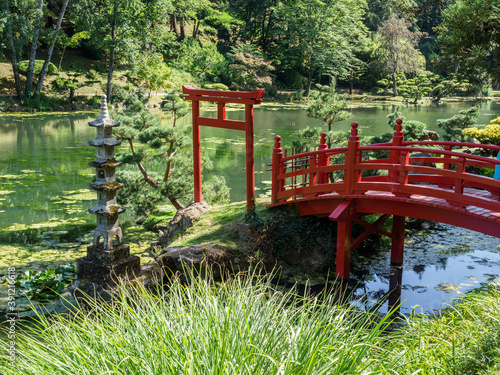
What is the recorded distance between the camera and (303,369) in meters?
2.22

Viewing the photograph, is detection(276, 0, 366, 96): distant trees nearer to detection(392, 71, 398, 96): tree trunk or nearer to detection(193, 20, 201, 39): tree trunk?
detection(392, 71, 398, 96): tree trunk

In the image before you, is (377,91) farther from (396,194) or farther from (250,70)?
(396,194)

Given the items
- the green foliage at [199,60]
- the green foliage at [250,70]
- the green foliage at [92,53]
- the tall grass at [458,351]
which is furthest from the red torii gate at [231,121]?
the green foliage at [199,60]

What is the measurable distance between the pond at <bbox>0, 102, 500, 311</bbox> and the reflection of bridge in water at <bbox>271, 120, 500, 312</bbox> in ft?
1.52

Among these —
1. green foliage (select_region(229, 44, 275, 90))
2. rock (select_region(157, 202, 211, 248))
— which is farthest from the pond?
green foliage (select_region(229, 44, 275, 90))

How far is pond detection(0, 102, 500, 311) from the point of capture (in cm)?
678

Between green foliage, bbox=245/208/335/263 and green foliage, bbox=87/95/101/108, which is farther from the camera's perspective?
green foliage, bbox=87/95/101/108

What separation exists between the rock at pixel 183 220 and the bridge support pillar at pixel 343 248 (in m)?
2.51

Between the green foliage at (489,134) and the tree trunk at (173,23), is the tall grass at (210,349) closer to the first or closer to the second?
the green foliage at (489,134)

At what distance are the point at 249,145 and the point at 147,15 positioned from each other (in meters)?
20.8

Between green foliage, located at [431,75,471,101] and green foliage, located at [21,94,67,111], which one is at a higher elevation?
green foliage, located at [431,75,471,101]

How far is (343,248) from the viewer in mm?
6410


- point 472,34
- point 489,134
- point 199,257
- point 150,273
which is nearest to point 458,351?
point 199,257

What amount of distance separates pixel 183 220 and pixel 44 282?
2.30 metres
